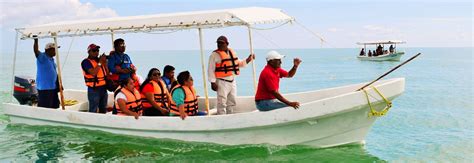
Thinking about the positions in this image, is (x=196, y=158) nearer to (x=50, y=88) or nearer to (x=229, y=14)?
(x=229, y=14)

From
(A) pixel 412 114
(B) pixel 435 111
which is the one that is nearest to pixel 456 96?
(B) pixel 435 111

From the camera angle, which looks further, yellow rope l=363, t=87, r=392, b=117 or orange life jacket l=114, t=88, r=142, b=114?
orange life jacket l=114, t=88, r=142, b=114

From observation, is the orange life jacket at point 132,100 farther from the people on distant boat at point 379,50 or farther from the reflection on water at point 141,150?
the people on distant boat at point 379,50

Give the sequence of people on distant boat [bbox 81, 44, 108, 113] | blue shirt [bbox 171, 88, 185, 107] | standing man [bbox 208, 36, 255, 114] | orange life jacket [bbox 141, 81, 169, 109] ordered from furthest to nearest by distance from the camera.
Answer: people on distant boat [bbox 81, 44, 108, 113] → orange life jacket [bbox 141, 81, 169, 109] → standing man [bbox 208, 36, 255, 114] → blue shirt [bbox 171, 88, 185, 107]

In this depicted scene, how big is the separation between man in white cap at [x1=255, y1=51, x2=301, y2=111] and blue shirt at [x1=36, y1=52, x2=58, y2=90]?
14.4 ft

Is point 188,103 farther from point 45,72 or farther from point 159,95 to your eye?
point 45,72

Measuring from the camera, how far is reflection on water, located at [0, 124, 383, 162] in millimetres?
7105

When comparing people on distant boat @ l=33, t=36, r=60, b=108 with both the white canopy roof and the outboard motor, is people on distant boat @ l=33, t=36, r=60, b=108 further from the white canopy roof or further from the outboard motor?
the outboard motor

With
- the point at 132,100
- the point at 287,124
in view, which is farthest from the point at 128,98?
the point at 287,124

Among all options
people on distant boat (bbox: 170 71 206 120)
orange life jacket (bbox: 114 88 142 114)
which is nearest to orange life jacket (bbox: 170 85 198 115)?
people on distant boat (bbox: 170 71 206 120)

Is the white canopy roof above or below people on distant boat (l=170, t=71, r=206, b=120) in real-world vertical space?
above

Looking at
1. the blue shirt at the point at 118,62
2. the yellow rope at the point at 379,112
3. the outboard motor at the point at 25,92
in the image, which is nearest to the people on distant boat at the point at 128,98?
the blue shirt at the point at 118,62

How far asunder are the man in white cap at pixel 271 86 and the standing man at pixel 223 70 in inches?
36.3

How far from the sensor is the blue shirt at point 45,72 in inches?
345
